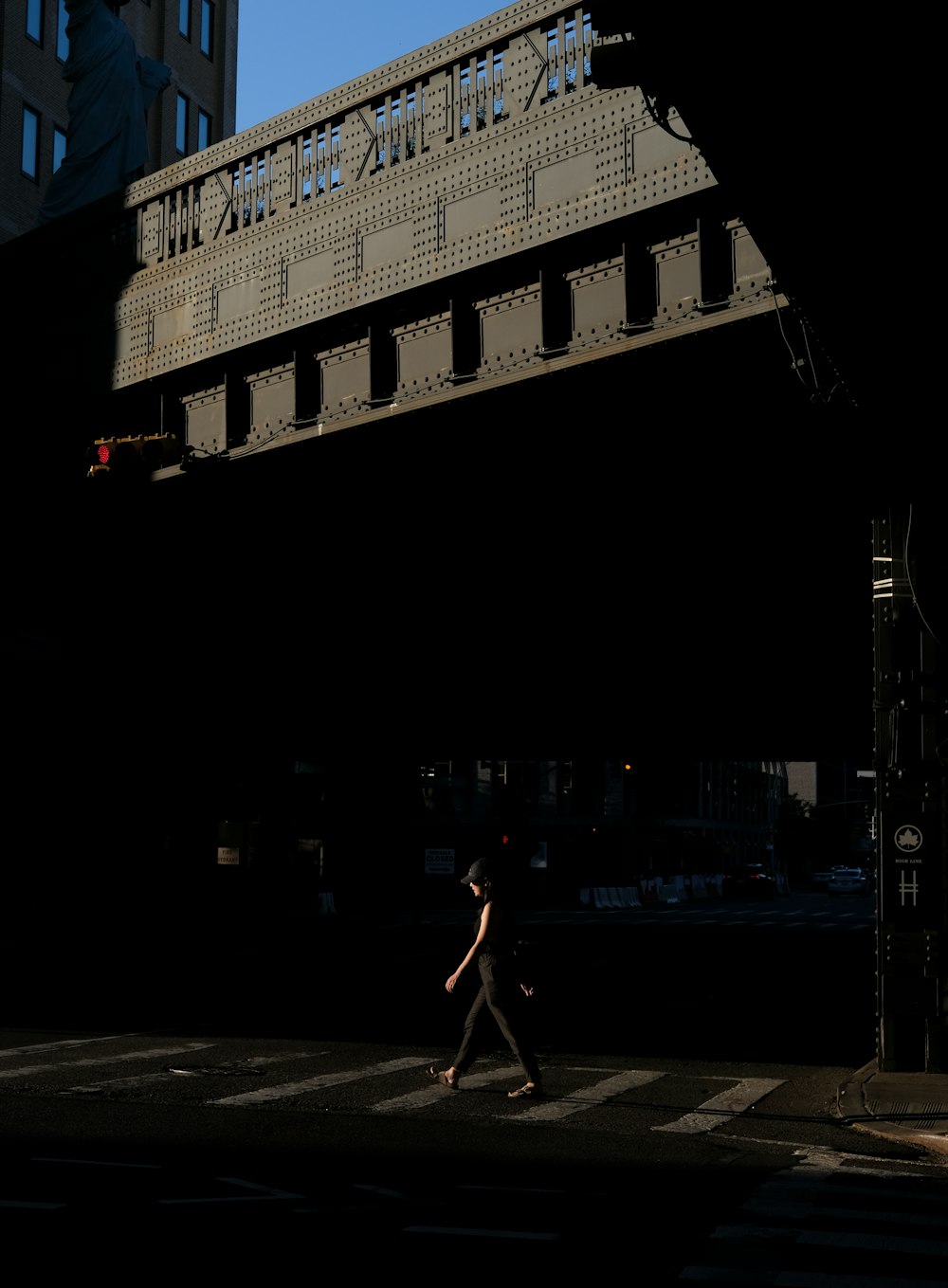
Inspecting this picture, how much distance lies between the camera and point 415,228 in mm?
17594

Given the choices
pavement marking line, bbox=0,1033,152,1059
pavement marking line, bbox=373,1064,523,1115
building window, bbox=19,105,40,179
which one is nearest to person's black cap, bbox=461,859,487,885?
pavement marking line, bbox=373,1064,523,1115

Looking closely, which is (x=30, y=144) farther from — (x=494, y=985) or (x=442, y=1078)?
(x=494, y=985)

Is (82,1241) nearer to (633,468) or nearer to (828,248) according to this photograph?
(828,248)

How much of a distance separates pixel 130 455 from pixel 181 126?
49457mm

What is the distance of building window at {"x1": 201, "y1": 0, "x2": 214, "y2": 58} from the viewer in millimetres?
63750

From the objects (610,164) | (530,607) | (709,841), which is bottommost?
(709,841)

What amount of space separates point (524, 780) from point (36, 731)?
4387cm

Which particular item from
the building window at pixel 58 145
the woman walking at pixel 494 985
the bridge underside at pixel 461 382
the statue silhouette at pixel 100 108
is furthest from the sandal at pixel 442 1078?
the building window at pixel 58 145

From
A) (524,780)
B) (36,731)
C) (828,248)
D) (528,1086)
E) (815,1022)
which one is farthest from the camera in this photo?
(524,780)

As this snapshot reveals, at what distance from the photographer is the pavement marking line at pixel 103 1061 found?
45.8 ft

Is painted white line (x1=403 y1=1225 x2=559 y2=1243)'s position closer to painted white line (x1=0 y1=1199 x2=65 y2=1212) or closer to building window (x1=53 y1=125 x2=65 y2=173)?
painted white line (x1=0 y1=1199 x2=65 y2=1212)

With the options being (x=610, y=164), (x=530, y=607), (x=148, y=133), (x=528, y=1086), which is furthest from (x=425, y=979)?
(x=148, y=133)

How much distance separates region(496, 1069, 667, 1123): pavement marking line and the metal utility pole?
109 inches

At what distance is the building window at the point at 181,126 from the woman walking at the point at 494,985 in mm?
54842
